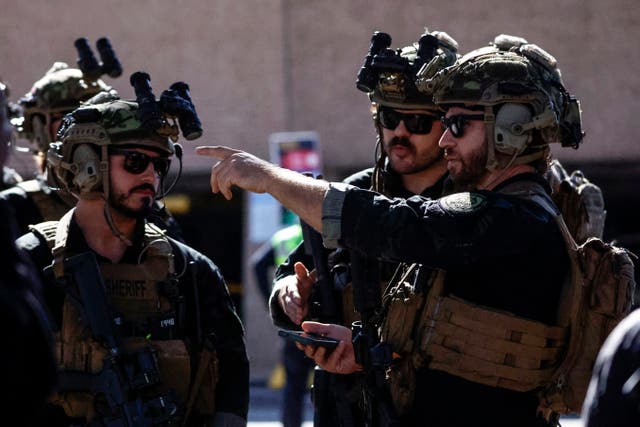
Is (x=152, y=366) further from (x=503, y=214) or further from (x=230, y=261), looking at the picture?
(x=230, y=261)

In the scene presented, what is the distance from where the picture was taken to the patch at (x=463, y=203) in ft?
13.5

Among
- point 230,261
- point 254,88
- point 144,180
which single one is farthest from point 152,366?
point 230,261

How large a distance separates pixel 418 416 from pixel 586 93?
1148cm

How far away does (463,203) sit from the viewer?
4137 millimetres

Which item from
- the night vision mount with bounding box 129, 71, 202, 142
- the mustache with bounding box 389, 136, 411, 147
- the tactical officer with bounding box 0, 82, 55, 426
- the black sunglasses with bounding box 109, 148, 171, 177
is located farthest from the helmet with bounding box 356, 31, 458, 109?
the tactical officer with bounding box 0, 82, 55, 426

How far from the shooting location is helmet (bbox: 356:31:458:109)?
531 cm

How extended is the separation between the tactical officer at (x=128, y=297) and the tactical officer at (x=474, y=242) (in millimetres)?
818

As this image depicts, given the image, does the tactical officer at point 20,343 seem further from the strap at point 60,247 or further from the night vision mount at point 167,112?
the night vision mount at point 167,112

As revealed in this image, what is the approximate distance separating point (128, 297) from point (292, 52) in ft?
35.9

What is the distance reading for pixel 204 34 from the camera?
15648mm

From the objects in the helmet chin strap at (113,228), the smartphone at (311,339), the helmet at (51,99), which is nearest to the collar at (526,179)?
the smartphone at (311,339)

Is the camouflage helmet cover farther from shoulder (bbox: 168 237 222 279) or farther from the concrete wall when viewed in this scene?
the concrete wall

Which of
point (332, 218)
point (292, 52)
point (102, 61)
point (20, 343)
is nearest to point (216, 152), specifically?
point (332, 218)

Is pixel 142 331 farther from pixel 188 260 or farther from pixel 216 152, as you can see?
pixel 216 152
